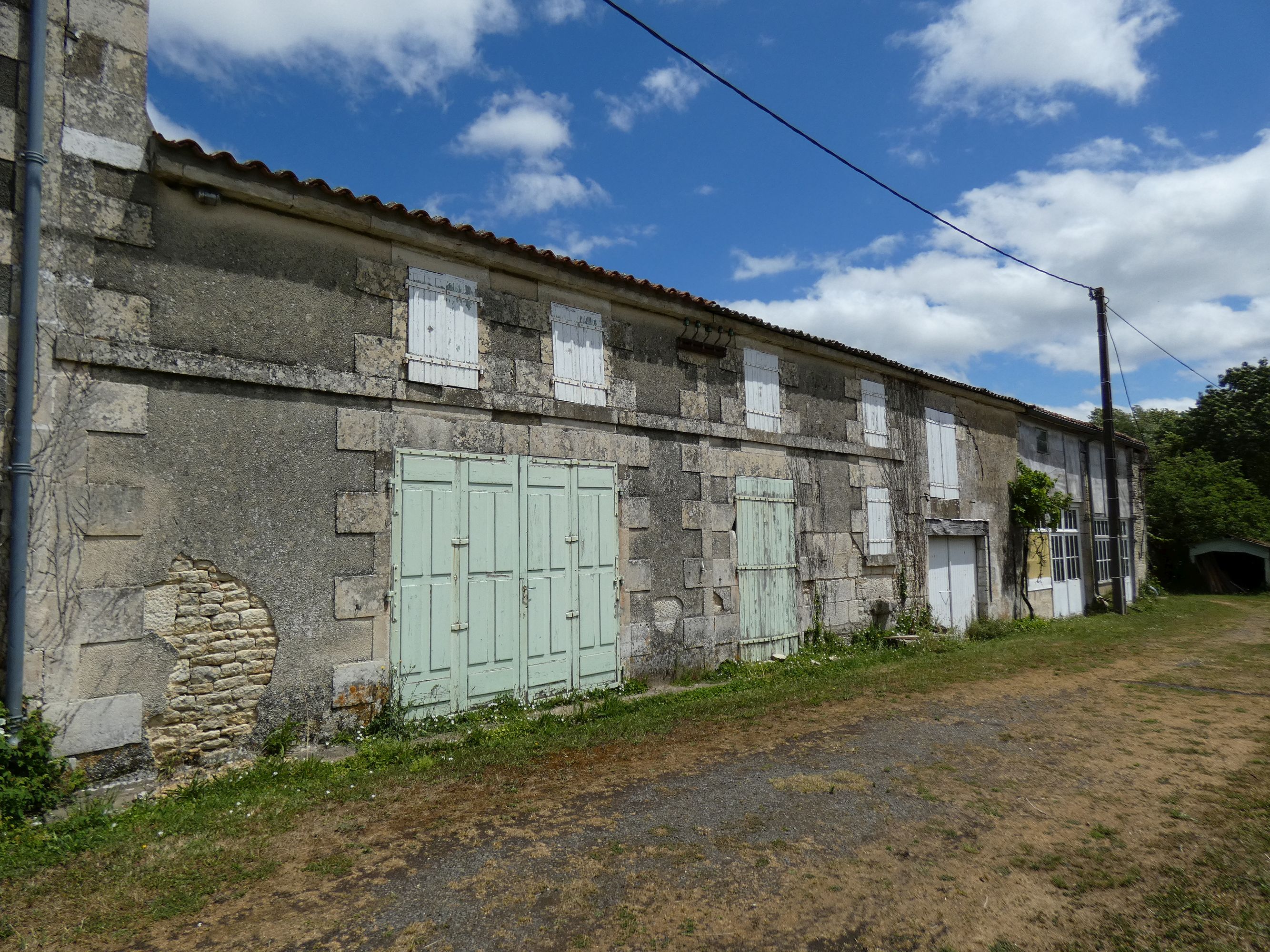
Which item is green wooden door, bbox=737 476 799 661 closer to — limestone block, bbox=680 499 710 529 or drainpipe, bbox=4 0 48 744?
limestone block, bbox=680 499 710 529

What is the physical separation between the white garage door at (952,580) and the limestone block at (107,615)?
35.1 ft

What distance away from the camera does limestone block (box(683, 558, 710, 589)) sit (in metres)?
8.24

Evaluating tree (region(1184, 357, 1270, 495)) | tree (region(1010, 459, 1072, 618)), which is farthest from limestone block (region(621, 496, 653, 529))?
tree (region(1184, 357, 1270, 495))

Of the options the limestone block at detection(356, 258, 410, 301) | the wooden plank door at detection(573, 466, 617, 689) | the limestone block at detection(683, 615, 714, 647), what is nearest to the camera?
the limestone block at detection(356, 258, 410, 301)

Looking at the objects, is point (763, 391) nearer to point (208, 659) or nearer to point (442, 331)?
point (442, 331)

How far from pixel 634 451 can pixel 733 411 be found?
5.82 ft

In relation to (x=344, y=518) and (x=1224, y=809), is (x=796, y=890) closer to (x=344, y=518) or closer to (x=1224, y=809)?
(x=1224, y=809)

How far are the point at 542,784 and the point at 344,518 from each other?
8.38 feet

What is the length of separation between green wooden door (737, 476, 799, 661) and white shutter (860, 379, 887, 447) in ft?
7.22

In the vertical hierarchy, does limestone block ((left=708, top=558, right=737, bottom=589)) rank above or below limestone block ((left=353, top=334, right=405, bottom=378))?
below

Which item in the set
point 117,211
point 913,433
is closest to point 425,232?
point 117,211

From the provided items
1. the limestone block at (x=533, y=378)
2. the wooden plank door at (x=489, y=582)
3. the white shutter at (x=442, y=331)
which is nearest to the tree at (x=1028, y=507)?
the limestone block at (x=533, y=378)

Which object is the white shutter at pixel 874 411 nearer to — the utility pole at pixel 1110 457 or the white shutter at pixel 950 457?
the white shutter at pixel 950 457

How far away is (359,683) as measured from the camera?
5.73 meters
